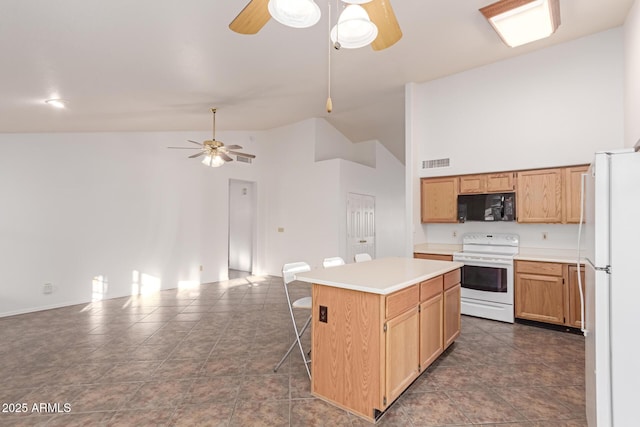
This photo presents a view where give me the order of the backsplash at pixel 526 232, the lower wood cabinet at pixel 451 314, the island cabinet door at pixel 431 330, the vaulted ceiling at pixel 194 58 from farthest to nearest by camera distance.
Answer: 1. the backsplash at pixel 526 232
2. the lower wood cabinet at pixel 451 314
3. the island cabinet door at pixel 431 330
4. the vaulted ceiling at pixel 194 58

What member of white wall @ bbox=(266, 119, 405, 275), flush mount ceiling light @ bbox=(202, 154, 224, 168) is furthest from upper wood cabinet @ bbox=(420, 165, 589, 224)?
flush mount ceiling light @ bbox=(202, 154, 224, 168)

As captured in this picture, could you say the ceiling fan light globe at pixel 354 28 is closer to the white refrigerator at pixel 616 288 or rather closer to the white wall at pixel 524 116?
the white refrigerator at pixel 616 288

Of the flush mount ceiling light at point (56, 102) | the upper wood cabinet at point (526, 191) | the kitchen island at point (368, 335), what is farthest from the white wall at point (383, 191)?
the flush mount ceiling light at point (56, 102)

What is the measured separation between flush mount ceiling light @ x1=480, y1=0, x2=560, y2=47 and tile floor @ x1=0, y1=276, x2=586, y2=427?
10.9ft

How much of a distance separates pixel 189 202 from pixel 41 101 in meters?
2.96

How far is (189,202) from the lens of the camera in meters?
6.03

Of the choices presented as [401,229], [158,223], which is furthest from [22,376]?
[401,229]

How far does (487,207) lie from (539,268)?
1017mm

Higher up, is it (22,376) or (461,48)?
(461,48)

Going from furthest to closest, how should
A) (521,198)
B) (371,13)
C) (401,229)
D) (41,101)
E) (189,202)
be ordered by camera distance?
(401,229) → (189,202) → (521,198) → (41,101) → (371,13)

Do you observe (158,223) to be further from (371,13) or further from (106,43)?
(371,13)

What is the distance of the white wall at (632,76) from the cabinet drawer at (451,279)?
1.94m

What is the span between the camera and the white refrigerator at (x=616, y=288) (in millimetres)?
1384

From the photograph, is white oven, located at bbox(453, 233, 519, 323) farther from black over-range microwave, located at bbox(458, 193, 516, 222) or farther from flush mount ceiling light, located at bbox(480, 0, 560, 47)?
flush mount ceiling light, located at bbox(480, 0, 560, 47)
